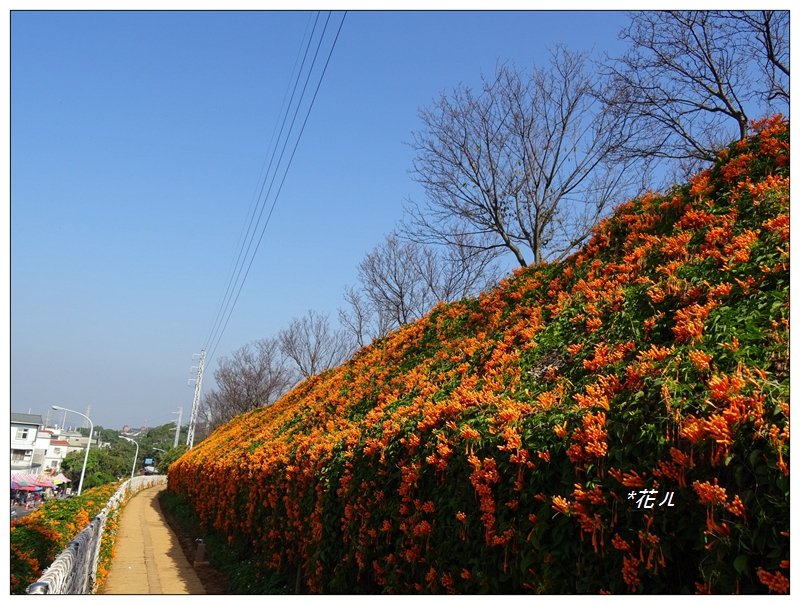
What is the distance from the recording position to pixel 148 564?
442 inches

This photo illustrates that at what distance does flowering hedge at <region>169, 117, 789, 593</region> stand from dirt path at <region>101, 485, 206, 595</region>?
63.5 inches

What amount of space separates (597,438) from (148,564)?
35.7 feet

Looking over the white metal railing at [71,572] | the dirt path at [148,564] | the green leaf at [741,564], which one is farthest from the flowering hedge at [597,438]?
the white metal railing at [71,572]

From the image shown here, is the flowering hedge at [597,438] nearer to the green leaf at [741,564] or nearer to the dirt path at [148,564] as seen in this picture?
the green leaf at [741,564]

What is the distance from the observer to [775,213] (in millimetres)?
5336

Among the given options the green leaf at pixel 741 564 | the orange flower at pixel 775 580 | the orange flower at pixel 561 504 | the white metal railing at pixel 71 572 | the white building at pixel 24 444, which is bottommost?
the white building at pixel 24 444

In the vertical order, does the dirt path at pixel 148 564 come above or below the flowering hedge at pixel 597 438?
below

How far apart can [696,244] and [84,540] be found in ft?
23.1

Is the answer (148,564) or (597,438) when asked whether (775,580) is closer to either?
(597,438)

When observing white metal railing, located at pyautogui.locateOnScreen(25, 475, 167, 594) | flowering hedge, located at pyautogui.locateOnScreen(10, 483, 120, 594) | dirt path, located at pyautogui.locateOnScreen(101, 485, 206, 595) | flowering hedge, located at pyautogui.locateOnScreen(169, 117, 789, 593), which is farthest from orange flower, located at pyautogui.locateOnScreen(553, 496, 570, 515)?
dirt path, located at pyautogui.locateOnScreen(101, 485, 206, 595)

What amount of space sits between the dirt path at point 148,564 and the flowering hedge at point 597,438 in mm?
1612

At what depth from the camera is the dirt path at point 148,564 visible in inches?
344

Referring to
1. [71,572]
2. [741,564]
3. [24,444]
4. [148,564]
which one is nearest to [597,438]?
[741,564]
